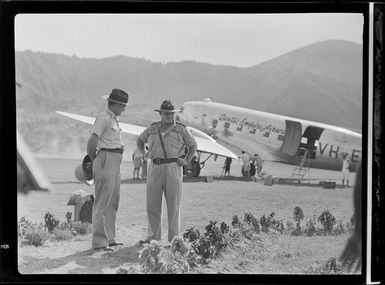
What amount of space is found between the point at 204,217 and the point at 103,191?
1130 mm

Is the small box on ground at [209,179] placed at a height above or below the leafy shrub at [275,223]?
above

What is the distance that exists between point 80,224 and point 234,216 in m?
1.67

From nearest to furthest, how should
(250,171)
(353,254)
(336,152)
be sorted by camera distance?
(353,254) → (336,152) → (250,171)

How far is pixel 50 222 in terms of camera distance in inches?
294

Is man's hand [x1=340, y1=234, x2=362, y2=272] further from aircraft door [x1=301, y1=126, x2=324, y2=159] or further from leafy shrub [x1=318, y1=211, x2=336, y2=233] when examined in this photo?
aircraft door [x1=301, y1=126, x2=324, y2=159]

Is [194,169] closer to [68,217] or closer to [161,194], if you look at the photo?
[161,194]

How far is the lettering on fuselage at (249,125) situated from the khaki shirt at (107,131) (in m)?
1.26

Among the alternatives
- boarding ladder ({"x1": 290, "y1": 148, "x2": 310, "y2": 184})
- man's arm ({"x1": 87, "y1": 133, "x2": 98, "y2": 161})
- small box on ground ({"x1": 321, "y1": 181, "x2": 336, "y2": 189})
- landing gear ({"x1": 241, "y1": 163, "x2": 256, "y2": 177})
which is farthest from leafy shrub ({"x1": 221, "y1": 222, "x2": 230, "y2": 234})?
man's arm ({"x1": 87, "y1": 133, "x2": 98, "y2": 161})

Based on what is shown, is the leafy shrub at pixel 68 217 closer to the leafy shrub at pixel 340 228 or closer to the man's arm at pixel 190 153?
the man's arm at pixel 190 153

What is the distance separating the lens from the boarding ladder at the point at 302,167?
25.0 feet

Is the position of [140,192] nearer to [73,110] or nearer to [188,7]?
[73,110]

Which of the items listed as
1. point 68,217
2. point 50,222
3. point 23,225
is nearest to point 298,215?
point 68,217

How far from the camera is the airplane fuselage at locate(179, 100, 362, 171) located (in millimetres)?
7504

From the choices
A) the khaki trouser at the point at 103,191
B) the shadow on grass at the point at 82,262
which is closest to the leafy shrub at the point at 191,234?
the shadow on grass at the point at 82,262
